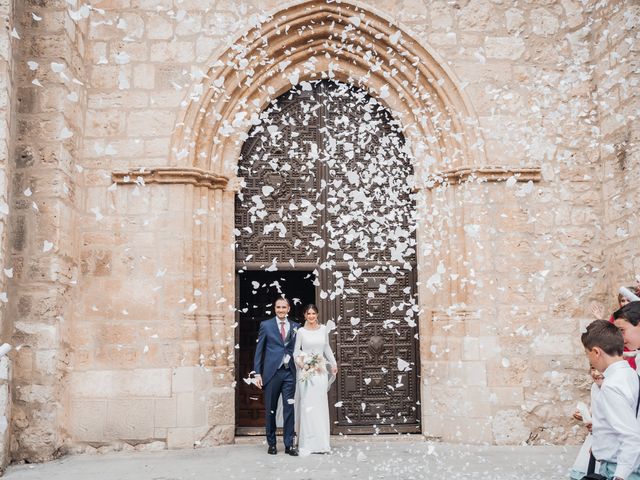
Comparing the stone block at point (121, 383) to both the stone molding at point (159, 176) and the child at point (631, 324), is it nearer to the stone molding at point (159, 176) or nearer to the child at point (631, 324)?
the stone molding at point (159, 176)

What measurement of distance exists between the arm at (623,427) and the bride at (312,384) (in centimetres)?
350

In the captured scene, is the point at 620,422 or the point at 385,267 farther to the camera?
the point at 385,267

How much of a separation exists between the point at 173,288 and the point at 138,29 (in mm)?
2661

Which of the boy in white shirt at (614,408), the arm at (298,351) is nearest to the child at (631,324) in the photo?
the boy in white shirt at (614,408)

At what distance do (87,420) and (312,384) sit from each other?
6.96 feet

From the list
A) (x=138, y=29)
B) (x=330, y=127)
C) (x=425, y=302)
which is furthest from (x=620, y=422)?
(x=138, y=29)

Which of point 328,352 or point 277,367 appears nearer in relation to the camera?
point 277,367

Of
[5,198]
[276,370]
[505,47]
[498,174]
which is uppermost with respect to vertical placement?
[505,47]

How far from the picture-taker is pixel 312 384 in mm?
6109

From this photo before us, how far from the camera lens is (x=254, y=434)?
6.77 meters

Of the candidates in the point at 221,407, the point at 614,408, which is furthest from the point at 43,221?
the point at 614,408

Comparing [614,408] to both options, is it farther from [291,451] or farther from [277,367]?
[277,367]

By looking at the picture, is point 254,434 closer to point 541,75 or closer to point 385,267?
point 385,267

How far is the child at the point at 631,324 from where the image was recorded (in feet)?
10.5
